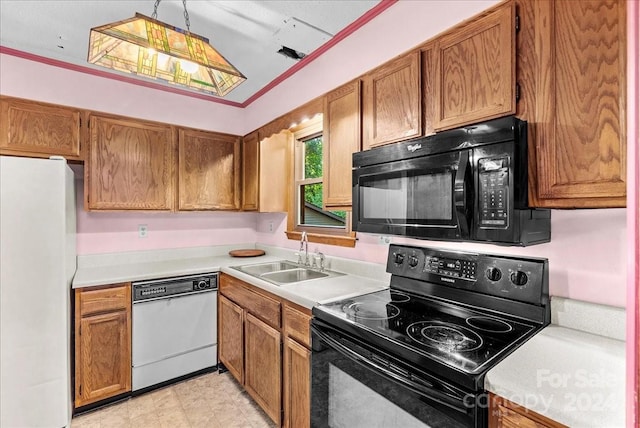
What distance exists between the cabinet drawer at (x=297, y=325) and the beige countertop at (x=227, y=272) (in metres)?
0.07

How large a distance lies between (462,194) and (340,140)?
3.06 ft

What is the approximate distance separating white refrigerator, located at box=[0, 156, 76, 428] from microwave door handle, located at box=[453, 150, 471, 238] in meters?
2.09

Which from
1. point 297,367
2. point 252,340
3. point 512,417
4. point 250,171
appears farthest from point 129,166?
point 512,417

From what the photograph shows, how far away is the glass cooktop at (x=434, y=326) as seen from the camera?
3.27 ft

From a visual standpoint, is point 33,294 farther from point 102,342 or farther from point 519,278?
point 519,278

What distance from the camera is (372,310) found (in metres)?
1.43

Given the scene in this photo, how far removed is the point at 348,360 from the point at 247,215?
97.8 inches

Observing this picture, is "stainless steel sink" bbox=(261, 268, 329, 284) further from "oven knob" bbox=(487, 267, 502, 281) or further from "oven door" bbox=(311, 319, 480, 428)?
"oven knob" bbox=(487, 267, 502, 281)

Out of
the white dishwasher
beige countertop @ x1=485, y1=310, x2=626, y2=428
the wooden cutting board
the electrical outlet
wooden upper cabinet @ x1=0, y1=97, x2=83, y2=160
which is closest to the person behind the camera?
beige countertop @ x1=485, y1=310, x2=626, y2=428

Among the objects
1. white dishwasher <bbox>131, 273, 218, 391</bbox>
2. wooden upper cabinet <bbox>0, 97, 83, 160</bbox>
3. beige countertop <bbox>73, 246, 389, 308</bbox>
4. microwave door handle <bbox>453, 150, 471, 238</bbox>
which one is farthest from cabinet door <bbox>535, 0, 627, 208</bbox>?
wooden upper cabinet <bbox>0, 97, 83, 160</bbox>

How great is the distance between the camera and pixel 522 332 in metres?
1.15

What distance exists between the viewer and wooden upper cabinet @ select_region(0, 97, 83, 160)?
2.09 metres

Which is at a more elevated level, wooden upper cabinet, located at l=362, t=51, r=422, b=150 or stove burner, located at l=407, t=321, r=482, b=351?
wooden upper cabinet, located at l=362, t=51, r=422, b=150

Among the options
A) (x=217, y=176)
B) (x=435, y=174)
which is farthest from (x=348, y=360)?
(x=217, y=176)
